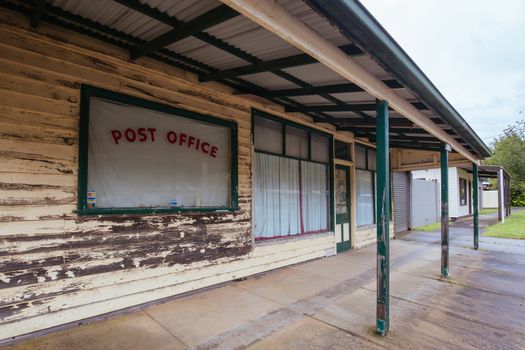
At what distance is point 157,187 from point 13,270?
65.3 inches

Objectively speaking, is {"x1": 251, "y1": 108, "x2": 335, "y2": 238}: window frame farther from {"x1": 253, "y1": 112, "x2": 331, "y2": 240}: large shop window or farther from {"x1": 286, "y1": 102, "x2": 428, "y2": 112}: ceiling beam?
{"x1": 286, "y1": 102, "x2": 428, "y2": 112}: ceiling beam

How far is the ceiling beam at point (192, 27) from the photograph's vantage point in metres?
2.66

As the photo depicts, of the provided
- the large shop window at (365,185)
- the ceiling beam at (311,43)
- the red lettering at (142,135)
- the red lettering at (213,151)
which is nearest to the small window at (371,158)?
the large shop window at (365,185)

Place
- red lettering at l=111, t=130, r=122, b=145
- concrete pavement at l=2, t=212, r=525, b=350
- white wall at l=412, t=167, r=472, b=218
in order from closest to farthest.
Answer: concrete pavement at l=2, t=212, r=525, b=350, red lettering at l=111, t=130, r=122, b=145, white wall at l=412, t=167, r=472, b=218

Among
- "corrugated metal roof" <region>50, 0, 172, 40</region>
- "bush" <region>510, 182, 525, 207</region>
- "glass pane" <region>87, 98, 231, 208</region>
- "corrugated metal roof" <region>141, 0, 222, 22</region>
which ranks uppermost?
"corrugated metal roof" <region>50, 0, 172, 40</region>

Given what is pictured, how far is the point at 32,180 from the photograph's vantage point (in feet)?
10.1

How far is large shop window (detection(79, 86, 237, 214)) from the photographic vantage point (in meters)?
3.55

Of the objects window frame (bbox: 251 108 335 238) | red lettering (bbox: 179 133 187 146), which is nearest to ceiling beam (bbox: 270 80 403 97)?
window frame (bbox: 251 108 335 238)

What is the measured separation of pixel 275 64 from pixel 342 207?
5.01 metres

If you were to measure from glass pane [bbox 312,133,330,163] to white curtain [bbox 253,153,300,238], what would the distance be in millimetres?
763

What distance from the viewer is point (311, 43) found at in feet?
A: 8.29

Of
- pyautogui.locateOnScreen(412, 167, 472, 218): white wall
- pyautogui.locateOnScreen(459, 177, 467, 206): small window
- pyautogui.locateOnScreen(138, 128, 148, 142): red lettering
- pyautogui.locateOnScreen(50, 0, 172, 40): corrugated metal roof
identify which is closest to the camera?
pyautogui.locateOnScreen(50, 0, 172, 40): corrugated metal roof

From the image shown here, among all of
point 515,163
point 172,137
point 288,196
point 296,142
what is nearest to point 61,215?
point 172,137

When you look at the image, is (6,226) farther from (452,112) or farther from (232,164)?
(452,112)
